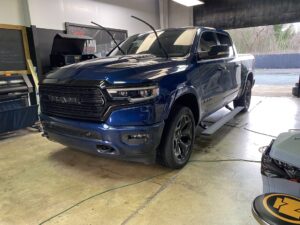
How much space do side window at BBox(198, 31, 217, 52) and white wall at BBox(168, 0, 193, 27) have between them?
5436mm

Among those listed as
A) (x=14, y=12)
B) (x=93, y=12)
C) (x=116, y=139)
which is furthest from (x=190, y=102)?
(x=93, y=12)

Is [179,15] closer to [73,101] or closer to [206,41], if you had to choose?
[206,41]

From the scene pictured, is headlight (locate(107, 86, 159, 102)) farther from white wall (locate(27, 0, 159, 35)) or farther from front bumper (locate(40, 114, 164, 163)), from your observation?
white wall (locate(27, 0, 159, 35))

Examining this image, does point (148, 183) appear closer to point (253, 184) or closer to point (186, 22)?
point (253, 184)

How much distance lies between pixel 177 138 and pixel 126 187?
2.39 feet

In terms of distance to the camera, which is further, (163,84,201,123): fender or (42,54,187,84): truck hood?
(163,84,201,123): fender

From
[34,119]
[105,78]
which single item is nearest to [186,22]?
[34,119]

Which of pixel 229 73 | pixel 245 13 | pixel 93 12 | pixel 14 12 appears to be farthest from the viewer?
pixel 245 13

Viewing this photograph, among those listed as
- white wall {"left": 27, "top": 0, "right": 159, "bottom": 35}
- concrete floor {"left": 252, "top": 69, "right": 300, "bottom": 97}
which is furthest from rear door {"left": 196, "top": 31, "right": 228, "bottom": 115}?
concrete floor {"left": 252, "top": 69, "right": 300, "bottom": 97}

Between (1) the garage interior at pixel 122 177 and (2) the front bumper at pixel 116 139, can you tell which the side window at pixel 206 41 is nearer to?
(1) the garage interior at pixel 122 177

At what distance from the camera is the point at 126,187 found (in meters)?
2.41

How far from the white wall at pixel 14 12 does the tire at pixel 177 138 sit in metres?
4.24

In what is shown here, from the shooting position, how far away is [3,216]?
203 centimetres

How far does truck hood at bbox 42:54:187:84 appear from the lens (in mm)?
2174
